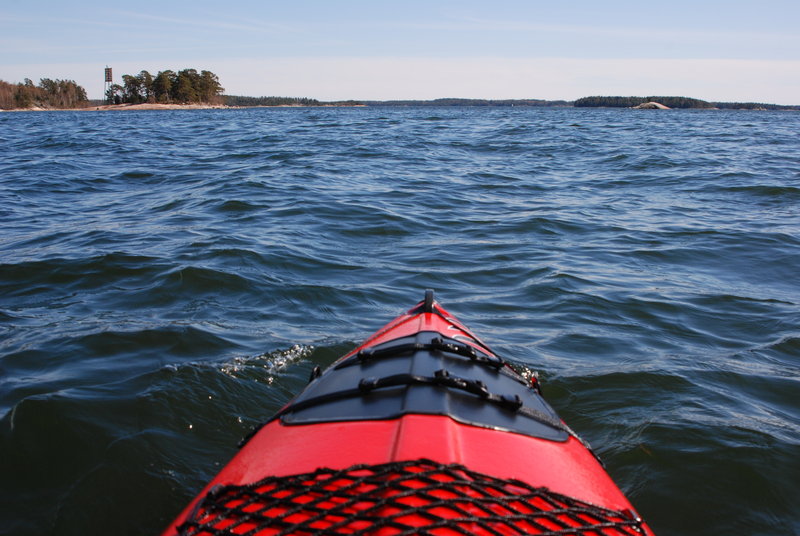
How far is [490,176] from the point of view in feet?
39.8

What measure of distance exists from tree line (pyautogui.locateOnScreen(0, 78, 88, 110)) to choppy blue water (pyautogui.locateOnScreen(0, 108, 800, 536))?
280ft

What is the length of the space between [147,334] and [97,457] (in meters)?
1.44

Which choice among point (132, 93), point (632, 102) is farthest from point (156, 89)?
point (632, 102)

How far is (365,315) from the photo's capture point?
4.96 metres

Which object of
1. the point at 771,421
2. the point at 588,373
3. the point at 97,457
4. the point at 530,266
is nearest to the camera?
the point at 97,457

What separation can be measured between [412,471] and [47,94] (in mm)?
102607

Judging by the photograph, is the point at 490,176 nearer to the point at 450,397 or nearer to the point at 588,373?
the point at 588,373

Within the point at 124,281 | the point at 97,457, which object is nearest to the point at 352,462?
the point at 97,457

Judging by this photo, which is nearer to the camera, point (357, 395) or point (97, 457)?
point (357, 395)

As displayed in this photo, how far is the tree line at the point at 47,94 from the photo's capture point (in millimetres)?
80250

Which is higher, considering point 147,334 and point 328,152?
point 328,152

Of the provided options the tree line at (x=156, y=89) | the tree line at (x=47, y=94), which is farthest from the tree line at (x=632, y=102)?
the tree line at (x=47, y=94)

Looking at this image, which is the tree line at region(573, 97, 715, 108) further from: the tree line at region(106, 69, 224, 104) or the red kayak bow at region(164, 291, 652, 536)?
the red kayak bow at region(164, 291, 652, 536)

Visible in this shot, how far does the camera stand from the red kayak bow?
4.85 ft
